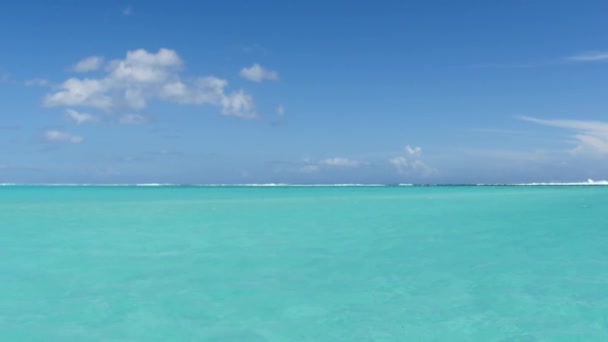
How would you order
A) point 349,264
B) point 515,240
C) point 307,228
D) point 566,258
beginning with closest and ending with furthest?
point 349,264, point 566,258, point 515,240, point 307,228

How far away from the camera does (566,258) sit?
10969 mm

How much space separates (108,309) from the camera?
7129mm

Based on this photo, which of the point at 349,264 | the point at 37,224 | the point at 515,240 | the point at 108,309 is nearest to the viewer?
the point at 108,309

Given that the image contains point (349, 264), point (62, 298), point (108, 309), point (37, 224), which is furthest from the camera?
point (37, 224)

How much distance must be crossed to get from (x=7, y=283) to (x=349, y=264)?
5731 millimetres

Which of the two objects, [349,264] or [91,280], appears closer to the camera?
[91,280]

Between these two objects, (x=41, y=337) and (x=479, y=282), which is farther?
(x=479, y=282)

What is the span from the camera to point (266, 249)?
41.1ft

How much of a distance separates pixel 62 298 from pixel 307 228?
10173mm

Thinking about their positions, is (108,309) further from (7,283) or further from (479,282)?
(479,282)

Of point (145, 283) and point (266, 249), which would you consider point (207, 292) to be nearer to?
point (145, 283)

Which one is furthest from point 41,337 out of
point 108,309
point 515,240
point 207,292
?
point 515,240

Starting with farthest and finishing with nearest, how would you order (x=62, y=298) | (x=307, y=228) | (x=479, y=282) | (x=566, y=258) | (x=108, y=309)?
(x=307, y=228) → (x=566, y=258) → (x=479, y=282) → (x=62, y=298) → (x=108, y=309)

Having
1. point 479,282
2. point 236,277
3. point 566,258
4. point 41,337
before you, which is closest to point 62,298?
point 41,337
